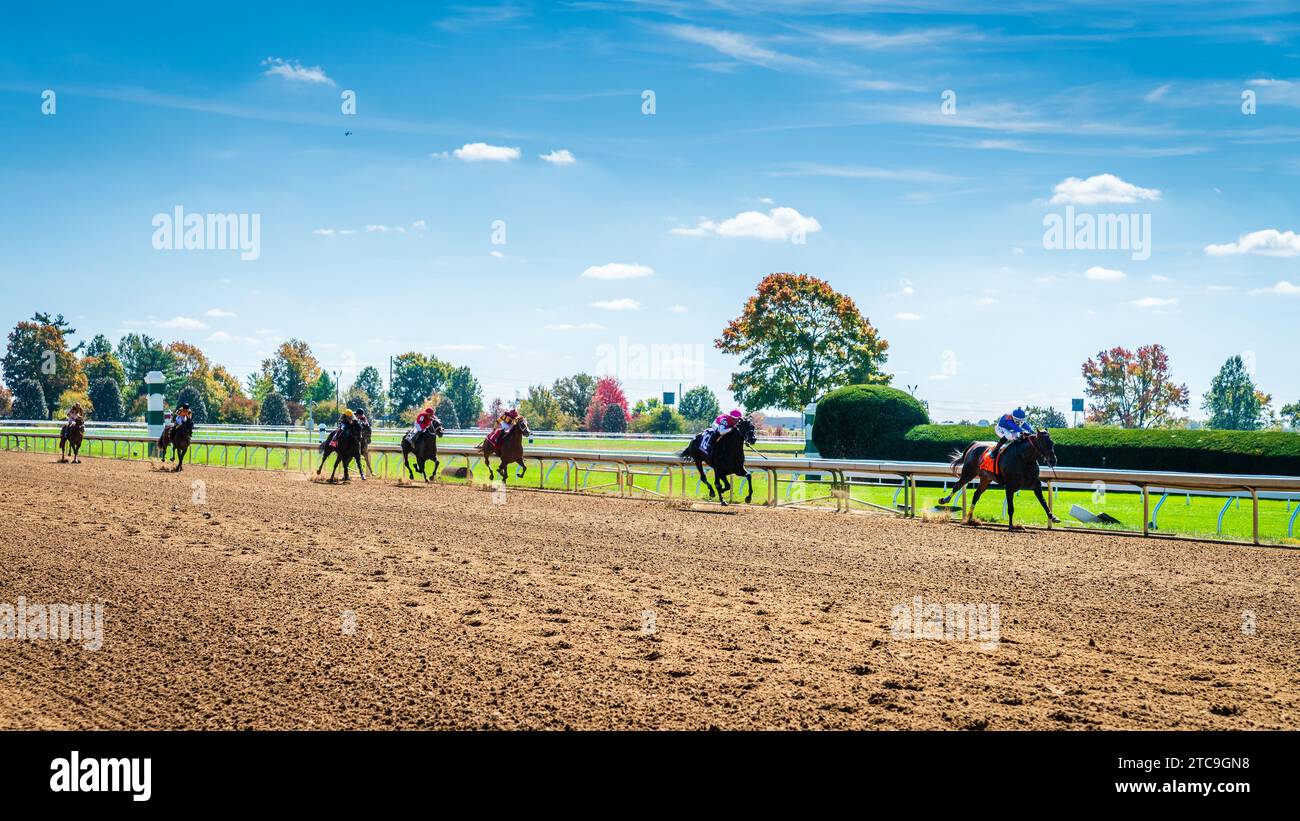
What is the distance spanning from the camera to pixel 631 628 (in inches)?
262

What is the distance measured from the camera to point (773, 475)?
16375mm

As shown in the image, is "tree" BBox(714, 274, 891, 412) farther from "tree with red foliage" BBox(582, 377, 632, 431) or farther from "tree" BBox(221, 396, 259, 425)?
"tree" BBox(221, 396, 259, 425)

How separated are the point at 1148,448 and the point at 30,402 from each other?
210 feet

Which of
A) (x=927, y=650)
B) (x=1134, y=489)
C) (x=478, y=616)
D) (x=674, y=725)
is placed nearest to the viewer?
(x=674, y=725)

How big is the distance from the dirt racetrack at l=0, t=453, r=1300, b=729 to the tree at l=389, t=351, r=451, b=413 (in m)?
62.5

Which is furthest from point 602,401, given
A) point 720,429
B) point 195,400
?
point 720,429

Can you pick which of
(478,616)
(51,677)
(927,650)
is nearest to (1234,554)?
(927,650)

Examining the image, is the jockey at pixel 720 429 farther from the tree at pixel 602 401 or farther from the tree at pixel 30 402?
the tree at pixel 30 402

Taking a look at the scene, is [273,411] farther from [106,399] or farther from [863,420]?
[863,420]

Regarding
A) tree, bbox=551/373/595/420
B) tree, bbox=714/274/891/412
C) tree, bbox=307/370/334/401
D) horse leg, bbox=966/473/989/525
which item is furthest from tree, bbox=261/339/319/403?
horse leg, bbox=966/473/989/525

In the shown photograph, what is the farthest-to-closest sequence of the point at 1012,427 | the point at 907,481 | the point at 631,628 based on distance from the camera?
the point at 907,481, the point at 1012,427, the point at 631,628

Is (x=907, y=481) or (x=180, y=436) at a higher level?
(x=180, y=436)
